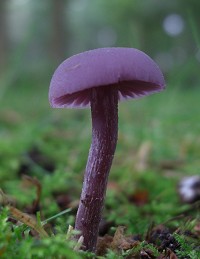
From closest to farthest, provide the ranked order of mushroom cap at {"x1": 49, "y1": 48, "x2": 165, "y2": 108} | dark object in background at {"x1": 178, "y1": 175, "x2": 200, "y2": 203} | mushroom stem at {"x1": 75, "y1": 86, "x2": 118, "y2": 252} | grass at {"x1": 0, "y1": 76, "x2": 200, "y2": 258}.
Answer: mushroom cap at {"x1": 49, "y1": 48, "x2": 165, "y2": 108} < grass at {"x1": 0, "y1": 76, "x2": 200, "y2": 258} < mushroom stem at {"x1": 75, "y1": 86, "x2": 118, "y2": 252} < dark object in background at {"x1": 178, "y1": 175, "x2": 200, "y2": 203}

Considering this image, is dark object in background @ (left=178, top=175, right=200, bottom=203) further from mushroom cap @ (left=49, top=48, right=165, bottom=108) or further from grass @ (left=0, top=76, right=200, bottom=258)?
mushroom cap @ (left=49, top=48, right=165, bottom=108)


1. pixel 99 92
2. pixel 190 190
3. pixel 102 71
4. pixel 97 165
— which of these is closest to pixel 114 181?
pixel 190 190

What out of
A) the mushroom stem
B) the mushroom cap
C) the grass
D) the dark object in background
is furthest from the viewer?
the dark object in background

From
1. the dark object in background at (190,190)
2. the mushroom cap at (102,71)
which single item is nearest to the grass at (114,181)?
the dark object in background at (190,190)

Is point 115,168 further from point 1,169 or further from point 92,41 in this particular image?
point 92,41

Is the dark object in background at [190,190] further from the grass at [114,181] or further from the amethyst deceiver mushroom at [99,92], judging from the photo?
the amethyst deceiver mushroom at [99,92]

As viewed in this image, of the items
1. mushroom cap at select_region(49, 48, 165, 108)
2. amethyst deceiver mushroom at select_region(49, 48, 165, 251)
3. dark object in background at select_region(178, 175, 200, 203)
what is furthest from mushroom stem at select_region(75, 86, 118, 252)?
dark object in background at select_region(178, 175, 200, 203)

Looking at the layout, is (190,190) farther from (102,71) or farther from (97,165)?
(102,71)

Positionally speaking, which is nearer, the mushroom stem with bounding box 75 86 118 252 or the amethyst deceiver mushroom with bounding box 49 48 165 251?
the amethyst deceiver mushroom with bounding box 49 48 165 251
